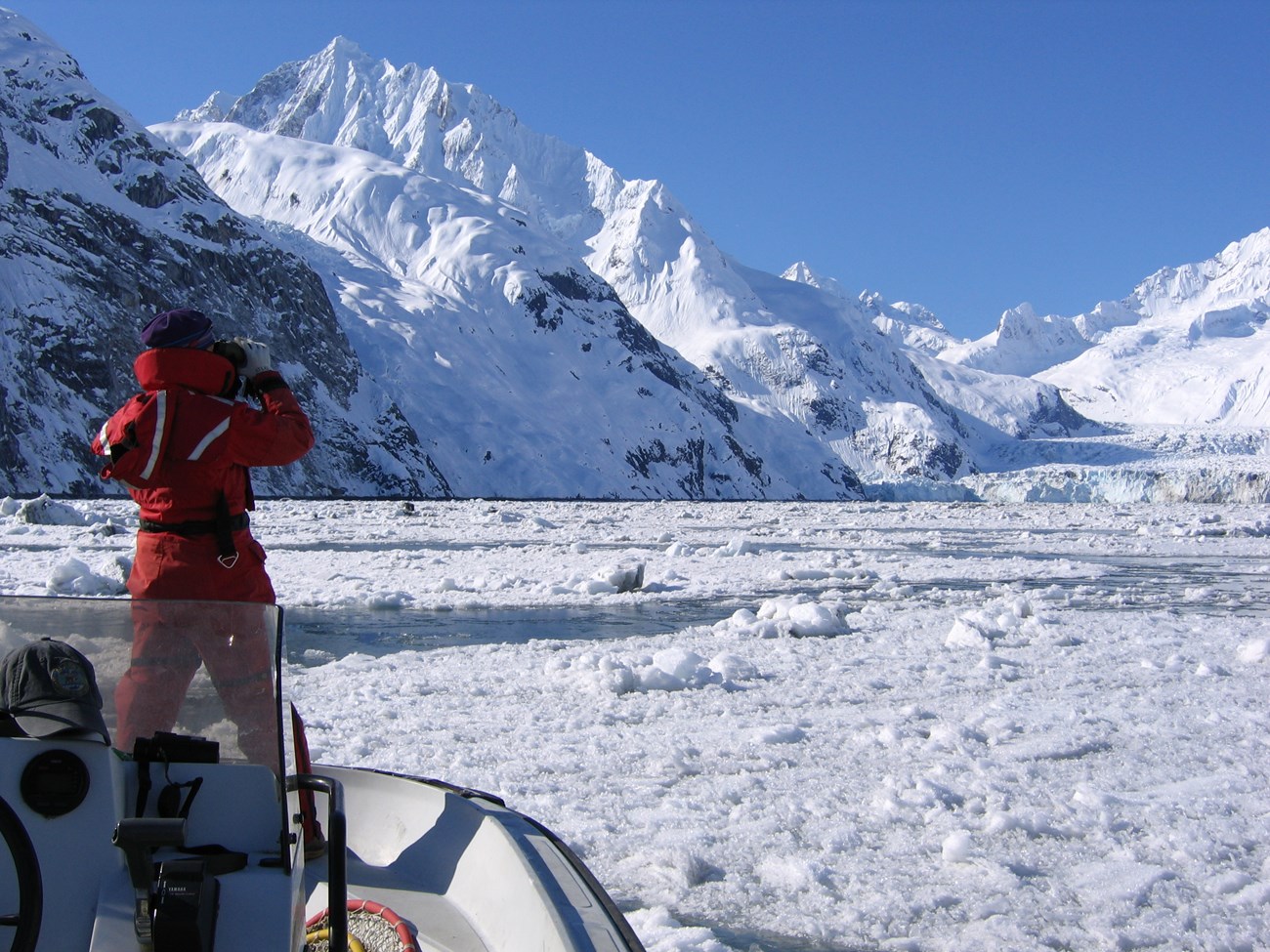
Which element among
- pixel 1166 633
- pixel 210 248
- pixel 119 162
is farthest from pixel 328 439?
pixel 1166 633

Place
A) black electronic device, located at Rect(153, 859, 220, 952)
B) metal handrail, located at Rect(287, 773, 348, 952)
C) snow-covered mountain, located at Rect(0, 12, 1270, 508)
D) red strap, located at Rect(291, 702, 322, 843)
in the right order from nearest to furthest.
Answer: black electronic device, located at Rect(153, 859, 220, 952) < metal handrail, located at Rect(287, 773, 348, 952) < red strap, located at Rect(291, 702, 322, 843) < snow-covered mountain, located at Rect(0, 12, 1270, 508)

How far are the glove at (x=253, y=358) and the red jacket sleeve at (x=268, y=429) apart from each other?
→ 23 millimetres

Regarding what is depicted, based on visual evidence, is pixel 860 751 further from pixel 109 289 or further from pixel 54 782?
pixel 109 289

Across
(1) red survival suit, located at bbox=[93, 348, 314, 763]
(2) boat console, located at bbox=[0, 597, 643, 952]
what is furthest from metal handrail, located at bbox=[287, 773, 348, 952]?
(1) red survival suit, located at bbox=[93, 348, 314, 763]

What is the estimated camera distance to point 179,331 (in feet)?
9.75

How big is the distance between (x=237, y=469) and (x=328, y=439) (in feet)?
259

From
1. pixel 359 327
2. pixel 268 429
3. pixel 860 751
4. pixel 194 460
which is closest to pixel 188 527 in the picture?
pixel 194 460

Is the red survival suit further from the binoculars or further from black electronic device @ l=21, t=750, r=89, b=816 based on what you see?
black electronic device @ l=21, t=750, r=89, b=816

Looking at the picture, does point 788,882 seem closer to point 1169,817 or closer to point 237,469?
point 1169,817

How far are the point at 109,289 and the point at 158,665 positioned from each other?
72.9 meters

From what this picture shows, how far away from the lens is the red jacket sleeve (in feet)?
9.84

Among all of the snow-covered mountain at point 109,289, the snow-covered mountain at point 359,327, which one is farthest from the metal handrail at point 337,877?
the snow-covered mountain at point 359,327

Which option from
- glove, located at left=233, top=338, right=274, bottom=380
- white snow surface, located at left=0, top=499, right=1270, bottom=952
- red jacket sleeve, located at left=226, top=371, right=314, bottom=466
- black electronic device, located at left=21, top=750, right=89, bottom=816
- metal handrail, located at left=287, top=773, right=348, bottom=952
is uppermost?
glove, located at left=233, top=338, right=274, bottom=380

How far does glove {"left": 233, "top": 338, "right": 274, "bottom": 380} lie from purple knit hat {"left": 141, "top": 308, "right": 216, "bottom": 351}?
96 millimetres
